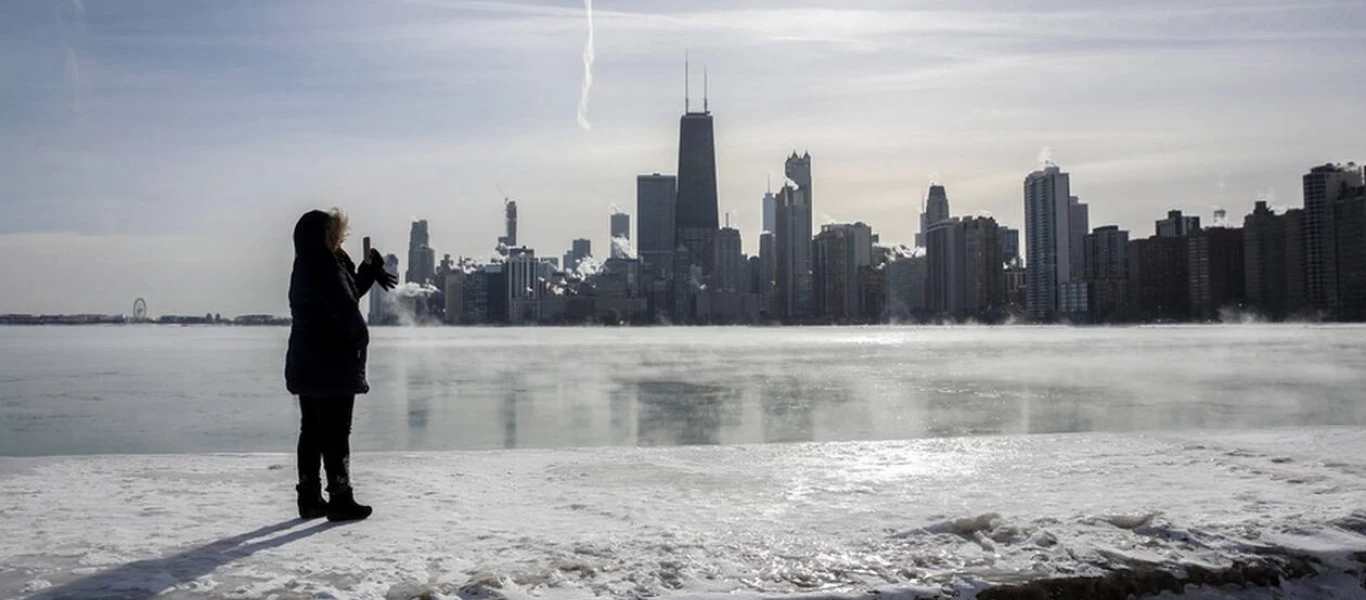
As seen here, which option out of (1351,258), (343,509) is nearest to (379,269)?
(343,509)

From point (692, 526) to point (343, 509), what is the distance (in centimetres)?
217

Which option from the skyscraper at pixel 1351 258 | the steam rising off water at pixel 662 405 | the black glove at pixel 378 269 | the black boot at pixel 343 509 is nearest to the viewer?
the black boot at pixel 343 509

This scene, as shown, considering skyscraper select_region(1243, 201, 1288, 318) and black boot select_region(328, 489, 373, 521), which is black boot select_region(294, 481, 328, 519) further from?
skyscraper select_region(1243, 201, 1288, 318)

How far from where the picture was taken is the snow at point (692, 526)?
454cm

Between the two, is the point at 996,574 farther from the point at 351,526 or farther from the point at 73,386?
the point at 73,386

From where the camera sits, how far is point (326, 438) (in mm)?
6078

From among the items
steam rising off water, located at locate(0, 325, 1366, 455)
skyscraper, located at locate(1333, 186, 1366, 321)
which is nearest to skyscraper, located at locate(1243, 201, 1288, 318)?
skyscraper, located at locate(1333, 186, 1366, 321)

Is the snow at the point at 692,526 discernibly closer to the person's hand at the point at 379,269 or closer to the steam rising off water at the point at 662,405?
the person's hand at the point at 379,269

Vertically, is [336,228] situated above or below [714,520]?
above

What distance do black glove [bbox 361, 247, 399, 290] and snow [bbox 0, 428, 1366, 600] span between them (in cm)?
149

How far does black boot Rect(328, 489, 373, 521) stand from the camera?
5961mm

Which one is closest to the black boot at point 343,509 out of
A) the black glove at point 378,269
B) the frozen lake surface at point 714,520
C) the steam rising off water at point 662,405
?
the frozen lake surface at point 714,520

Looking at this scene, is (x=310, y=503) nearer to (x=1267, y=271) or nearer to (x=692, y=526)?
(x=692, y=526)

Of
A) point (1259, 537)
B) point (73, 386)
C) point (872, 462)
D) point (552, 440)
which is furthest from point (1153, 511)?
point (73, 386)
